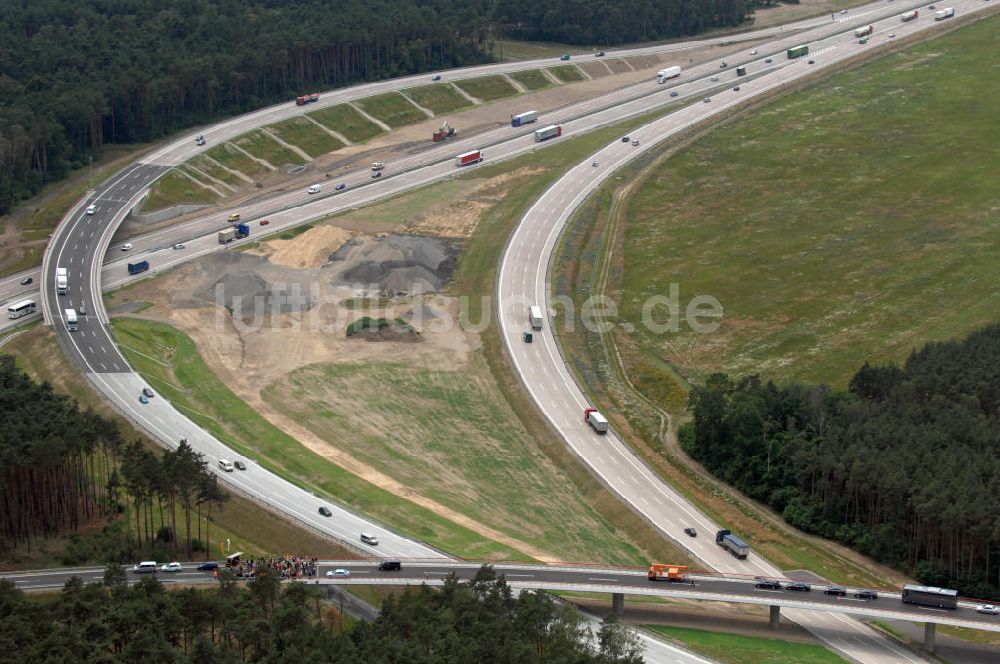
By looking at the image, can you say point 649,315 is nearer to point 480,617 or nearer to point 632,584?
point 632,584

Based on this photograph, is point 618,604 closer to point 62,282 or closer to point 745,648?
point 745,648

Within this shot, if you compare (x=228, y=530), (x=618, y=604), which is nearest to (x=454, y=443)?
(x=228, y=530)

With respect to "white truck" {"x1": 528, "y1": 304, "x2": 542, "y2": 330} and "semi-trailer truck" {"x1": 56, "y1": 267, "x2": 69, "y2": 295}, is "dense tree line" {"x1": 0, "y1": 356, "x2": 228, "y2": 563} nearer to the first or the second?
"semi-trailer truck" {"x1": 56, "y1": 267, "x2": 69, "y2": 295}

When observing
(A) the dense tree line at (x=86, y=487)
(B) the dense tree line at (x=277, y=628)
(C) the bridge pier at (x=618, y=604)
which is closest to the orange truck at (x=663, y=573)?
(C) the bridge pier at (x=618, y=604)

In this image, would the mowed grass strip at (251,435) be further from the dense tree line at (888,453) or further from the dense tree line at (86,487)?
the dense tree line at (888,453)

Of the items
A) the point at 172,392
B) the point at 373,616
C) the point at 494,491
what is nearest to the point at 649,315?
the point at 494,491

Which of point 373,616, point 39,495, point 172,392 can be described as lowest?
point 373,616

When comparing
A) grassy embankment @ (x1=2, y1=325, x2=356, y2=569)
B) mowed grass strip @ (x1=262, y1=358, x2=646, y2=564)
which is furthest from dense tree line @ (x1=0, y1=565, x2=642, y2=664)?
mowed grass strip @ (x1=262, y1=358, x2=646, y2=564)
